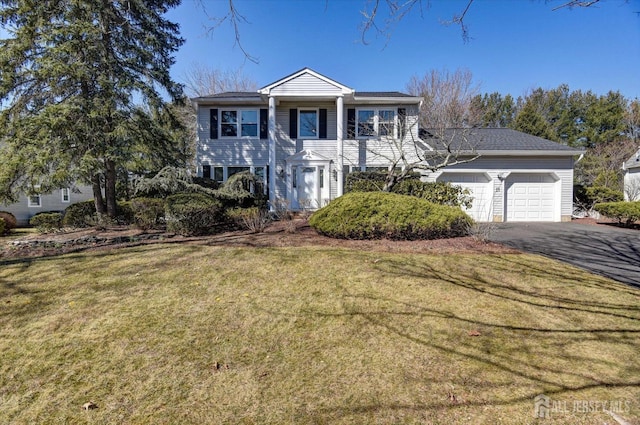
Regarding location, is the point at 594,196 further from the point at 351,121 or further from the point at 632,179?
the point at 351,121

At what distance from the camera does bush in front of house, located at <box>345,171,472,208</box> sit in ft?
37.5

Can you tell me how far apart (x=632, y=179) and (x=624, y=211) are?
8.76m

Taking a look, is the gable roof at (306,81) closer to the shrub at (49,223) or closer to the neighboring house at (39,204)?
the shrub at (49,223)

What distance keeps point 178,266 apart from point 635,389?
6.16 m

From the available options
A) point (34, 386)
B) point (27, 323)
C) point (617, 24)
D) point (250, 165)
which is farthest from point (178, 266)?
point (250, 165)

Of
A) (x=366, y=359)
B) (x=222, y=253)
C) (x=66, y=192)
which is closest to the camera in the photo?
(x=366, y=359)

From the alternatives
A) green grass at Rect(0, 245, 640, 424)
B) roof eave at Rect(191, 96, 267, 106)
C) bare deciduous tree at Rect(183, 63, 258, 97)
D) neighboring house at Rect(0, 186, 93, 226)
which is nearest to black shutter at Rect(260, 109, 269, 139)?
roof eave at Rect(191, 96, 267, 106)

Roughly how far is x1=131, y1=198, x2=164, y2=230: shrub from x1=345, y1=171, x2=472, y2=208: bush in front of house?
7294 millimetres

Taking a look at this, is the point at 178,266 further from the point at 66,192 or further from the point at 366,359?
the point at 66,192

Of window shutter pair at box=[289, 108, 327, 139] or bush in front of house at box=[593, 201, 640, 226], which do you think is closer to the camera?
bush in front of house at box=[593, 201, 640, 226]

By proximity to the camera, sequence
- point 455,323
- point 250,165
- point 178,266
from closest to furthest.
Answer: point 455,323 < point 178,266 < point 250,165

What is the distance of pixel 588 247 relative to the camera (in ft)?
25.4

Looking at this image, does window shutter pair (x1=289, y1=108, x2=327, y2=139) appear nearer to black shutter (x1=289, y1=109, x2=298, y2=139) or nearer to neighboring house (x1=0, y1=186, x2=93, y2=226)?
black shutter (x1=289, y1=109, x2=298, y2=139)

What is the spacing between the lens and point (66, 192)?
1861 centimetres
